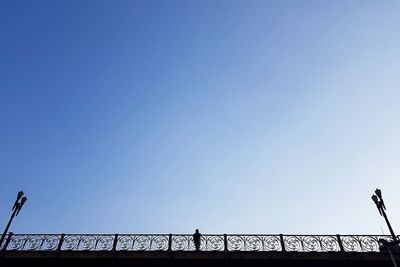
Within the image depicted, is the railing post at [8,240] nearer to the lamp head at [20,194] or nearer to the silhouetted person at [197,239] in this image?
the lamp head at [20,194]

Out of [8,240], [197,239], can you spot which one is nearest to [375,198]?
[197,239]

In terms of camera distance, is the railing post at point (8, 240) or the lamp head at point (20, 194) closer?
Answer: the railing post at point (8, 240)

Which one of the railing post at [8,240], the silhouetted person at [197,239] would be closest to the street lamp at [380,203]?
the silhouetted person at [197,239]

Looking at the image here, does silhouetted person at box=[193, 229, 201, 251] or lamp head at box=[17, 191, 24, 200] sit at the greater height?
lamp head at box=[17, 191, 24, 200]

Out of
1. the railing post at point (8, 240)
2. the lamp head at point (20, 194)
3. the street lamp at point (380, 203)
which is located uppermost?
the lamp head at point (20, 194)

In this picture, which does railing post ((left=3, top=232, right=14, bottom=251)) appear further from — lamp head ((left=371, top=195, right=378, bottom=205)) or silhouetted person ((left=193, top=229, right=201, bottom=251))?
lamp head ((left=371, top=195, right=378, bottom=205))

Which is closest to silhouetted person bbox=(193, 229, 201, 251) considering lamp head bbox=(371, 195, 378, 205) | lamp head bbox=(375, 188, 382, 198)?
lamp head bbox=(371, 195, 378, 205)
